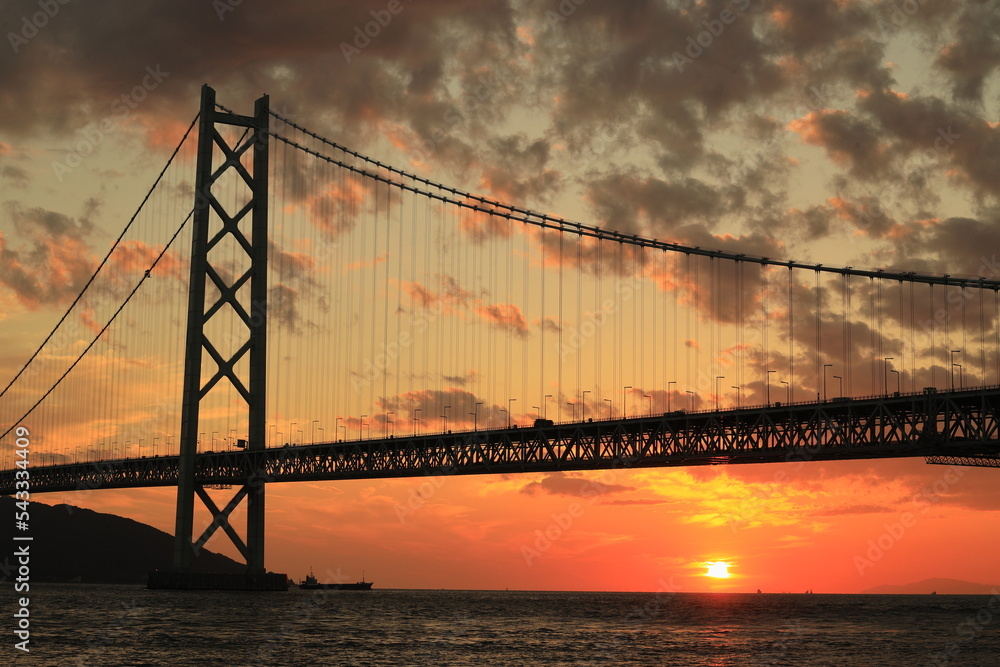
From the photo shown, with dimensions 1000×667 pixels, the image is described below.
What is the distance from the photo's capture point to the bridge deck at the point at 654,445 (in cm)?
6012

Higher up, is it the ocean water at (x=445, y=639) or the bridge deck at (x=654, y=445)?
the bridge deck at (x=654, y=445)

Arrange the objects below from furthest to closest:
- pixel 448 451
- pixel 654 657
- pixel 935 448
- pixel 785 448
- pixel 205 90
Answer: pixel 205 90, pixel 448 451, pixel 785 448, pixel 935 448, pixel 654 657

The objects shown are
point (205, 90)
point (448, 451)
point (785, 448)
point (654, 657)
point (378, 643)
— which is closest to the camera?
point (654, 657)

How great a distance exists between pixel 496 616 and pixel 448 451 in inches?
475

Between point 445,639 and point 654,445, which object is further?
point 654,445

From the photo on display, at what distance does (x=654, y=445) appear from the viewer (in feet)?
241

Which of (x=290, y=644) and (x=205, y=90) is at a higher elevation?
(x=205, y=90)

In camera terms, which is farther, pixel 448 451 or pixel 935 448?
pixel 448 451

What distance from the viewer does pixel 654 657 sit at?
162 ft

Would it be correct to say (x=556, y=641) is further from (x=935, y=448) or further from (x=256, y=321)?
(x=256, y=321)

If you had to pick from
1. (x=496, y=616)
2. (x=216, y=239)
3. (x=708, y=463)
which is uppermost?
(x=216, y=239)

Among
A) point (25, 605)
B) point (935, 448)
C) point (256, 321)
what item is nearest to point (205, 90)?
point (256, 321)

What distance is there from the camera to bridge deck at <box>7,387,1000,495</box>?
197 feet

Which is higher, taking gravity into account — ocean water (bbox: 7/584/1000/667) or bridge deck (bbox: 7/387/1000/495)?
bridge deck (bbox: 7/387/1000/495)
